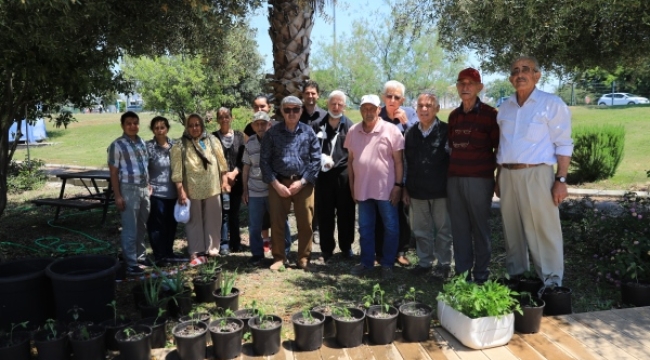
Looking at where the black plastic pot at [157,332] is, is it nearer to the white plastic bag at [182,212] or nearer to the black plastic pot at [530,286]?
the white plastic bag at [182,212]

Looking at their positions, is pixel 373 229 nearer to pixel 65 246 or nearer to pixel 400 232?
pixel 400 232

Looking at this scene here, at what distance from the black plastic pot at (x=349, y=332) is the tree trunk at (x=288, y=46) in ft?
14.3

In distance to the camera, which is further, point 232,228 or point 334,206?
point 232,228

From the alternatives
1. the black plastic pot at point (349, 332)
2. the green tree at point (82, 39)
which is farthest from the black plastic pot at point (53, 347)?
the green tree at point (82, 39)

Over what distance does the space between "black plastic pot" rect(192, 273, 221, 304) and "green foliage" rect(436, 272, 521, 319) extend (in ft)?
6.58

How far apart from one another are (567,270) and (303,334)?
3.15m

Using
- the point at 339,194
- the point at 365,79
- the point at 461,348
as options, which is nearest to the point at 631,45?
the point at 339,194

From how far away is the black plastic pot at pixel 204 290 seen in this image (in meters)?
4.44

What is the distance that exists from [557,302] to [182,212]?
11.7 ft

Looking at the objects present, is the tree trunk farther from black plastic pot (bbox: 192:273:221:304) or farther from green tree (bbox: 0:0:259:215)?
black plastic pot (bbox: 192:273:221:304)

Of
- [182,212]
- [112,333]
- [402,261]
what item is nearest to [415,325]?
[402,261]

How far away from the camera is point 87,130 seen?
1253 inches

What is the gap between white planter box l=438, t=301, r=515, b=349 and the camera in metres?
3.45

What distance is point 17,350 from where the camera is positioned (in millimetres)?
3277
